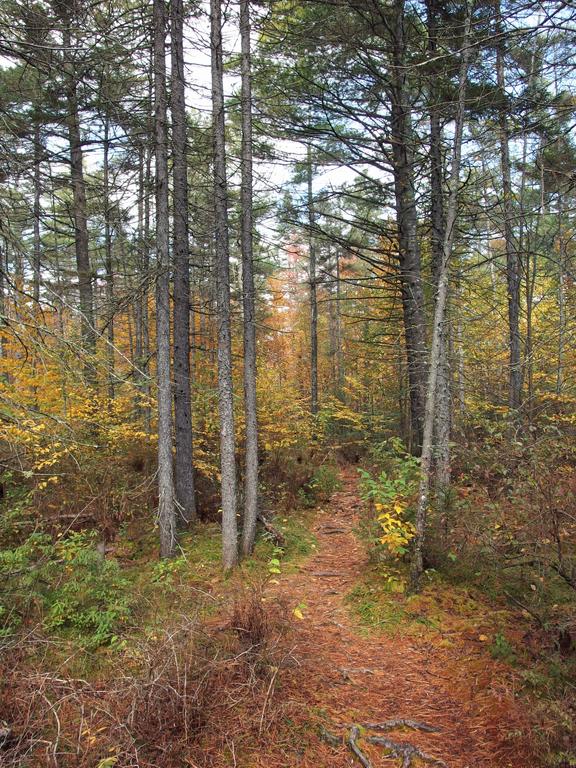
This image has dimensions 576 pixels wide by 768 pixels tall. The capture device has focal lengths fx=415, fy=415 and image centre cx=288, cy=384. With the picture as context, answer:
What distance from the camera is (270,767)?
2898 millimetres

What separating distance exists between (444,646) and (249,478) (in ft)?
12.5

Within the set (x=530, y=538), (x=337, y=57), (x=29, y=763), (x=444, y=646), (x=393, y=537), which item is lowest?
(x=444, y=646)

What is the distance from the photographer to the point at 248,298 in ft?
22.5

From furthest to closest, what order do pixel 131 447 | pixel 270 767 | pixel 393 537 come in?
1. pixel 131 447
2. pixel 393 537
3. pixel 270 767

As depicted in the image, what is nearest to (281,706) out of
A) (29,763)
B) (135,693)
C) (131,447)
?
(135,693)

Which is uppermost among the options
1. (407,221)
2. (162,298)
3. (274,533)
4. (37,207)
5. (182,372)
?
(407,221)

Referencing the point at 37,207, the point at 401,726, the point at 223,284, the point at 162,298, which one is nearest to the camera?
the point at 401,726

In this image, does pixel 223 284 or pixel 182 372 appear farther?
pixel 182 372

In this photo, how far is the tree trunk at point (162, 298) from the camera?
639cm

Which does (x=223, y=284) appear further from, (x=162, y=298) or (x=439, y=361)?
(x=439, y=361)

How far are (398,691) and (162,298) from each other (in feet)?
19.5

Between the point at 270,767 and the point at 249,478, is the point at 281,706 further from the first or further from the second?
the point at 249,478

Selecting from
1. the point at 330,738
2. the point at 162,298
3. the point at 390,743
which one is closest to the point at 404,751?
the point at 390,743

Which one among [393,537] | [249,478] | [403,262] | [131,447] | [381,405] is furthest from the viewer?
[381,405]
